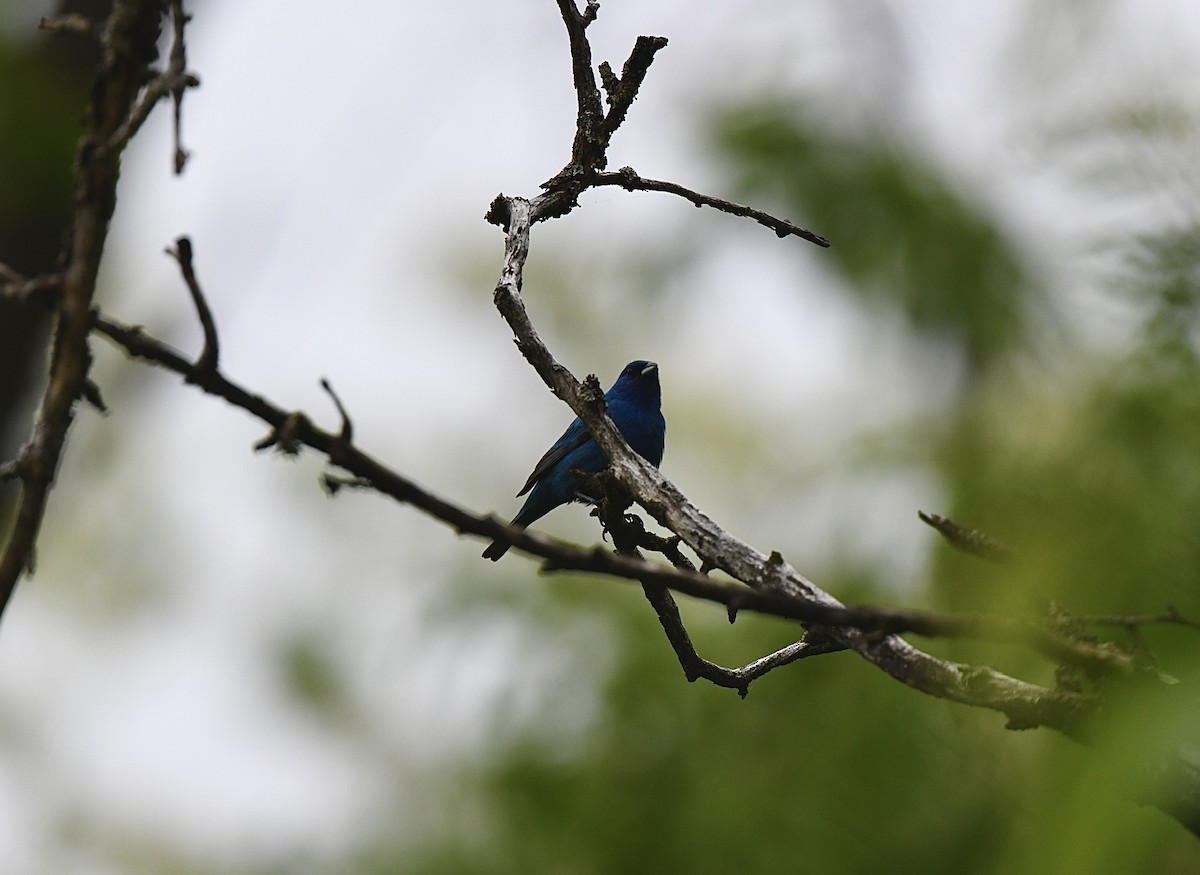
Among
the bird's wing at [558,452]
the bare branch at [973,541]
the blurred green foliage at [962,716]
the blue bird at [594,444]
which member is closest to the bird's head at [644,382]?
the blue bird at [594,444]

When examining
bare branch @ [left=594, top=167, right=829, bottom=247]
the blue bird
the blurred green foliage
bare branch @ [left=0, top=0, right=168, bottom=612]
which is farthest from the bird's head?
bare branch @ [left=0, top=0, right=168, bottom=612]

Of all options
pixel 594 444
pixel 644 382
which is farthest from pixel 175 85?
pixel 644 382

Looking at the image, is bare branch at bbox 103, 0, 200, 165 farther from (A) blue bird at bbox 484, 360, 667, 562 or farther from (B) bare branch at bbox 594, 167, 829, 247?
(A) blue bird at bbox 484, 360, 667, 562

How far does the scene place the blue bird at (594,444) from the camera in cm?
587

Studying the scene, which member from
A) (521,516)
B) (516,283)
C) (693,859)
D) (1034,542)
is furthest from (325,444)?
(521,516)

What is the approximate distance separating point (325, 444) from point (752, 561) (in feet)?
2.87

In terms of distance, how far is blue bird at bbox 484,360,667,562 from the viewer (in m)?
5.87

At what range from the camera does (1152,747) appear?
37.5 inches

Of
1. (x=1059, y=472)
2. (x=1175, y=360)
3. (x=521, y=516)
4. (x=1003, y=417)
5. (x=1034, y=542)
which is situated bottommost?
(x=1034, y=542)

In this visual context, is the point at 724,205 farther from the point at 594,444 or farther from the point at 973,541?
the point at 594,444

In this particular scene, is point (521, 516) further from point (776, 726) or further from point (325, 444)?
point (325, 444)

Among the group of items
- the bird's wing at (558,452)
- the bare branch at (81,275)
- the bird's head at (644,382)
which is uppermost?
the bird's head at (644,382)

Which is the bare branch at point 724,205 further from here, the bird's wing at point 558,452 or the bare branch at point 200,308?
the bird's wing at point 558,452

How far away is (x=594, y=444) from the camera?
610cm
